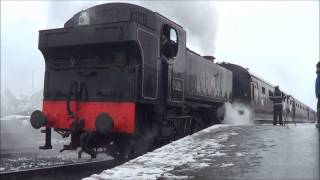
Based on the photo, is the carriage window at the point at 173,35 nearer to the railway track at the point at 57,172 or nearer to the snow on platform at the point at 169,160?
the snow on platform at the point at 169,160

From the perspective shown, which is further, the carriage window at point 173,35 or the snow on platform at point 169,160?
the carriage window at point 173,35

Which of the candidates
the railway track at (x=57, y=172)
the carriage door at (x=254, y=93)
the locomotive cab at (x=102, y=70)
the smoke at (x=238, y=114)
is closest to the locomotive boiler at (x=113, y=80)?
the locomotive cab at (x=102, y=70)

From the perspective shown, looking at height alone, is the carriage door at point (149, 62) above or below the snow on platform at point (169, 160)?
above

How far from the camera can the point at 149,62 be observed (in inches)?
368

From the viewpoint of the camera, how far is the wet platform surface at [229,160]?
20.5 feet

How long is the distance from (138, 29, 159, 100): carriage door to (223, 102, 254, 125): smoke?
688 centimetres

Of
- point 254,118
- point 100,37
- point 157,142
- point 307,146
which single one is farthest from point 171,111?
point 254,118

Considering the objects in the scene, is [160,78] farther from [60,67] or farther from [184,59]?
[60,67]

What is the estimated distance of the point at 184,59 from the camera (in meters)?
11.2

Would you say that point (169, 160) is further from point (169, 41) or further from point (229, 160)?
point (169, 41)

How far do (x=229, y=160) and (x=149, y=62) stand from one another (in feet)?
10.3

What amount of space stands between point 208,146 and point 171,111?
2.34 m

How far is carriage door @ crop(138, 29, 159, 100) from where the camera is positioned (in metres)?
9.09

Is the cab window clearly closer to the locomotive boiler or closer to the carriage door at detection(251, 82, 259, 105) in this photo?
the locomotive boiler
